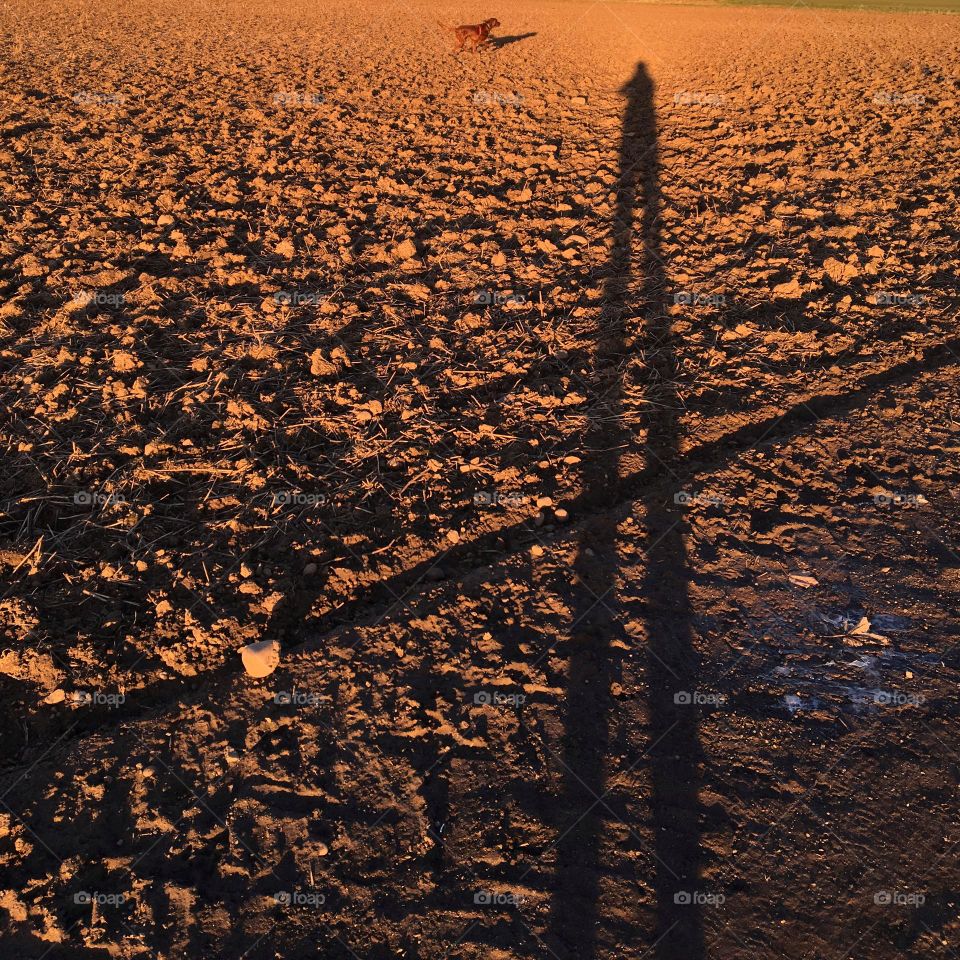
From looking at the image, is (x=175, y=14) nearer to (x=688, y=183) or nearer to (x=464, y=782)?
(x=688, y=183)

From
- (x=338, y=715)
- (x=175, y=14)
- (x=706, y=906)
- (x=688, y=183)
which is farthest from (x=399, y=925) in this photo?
(x=175, y=14)
